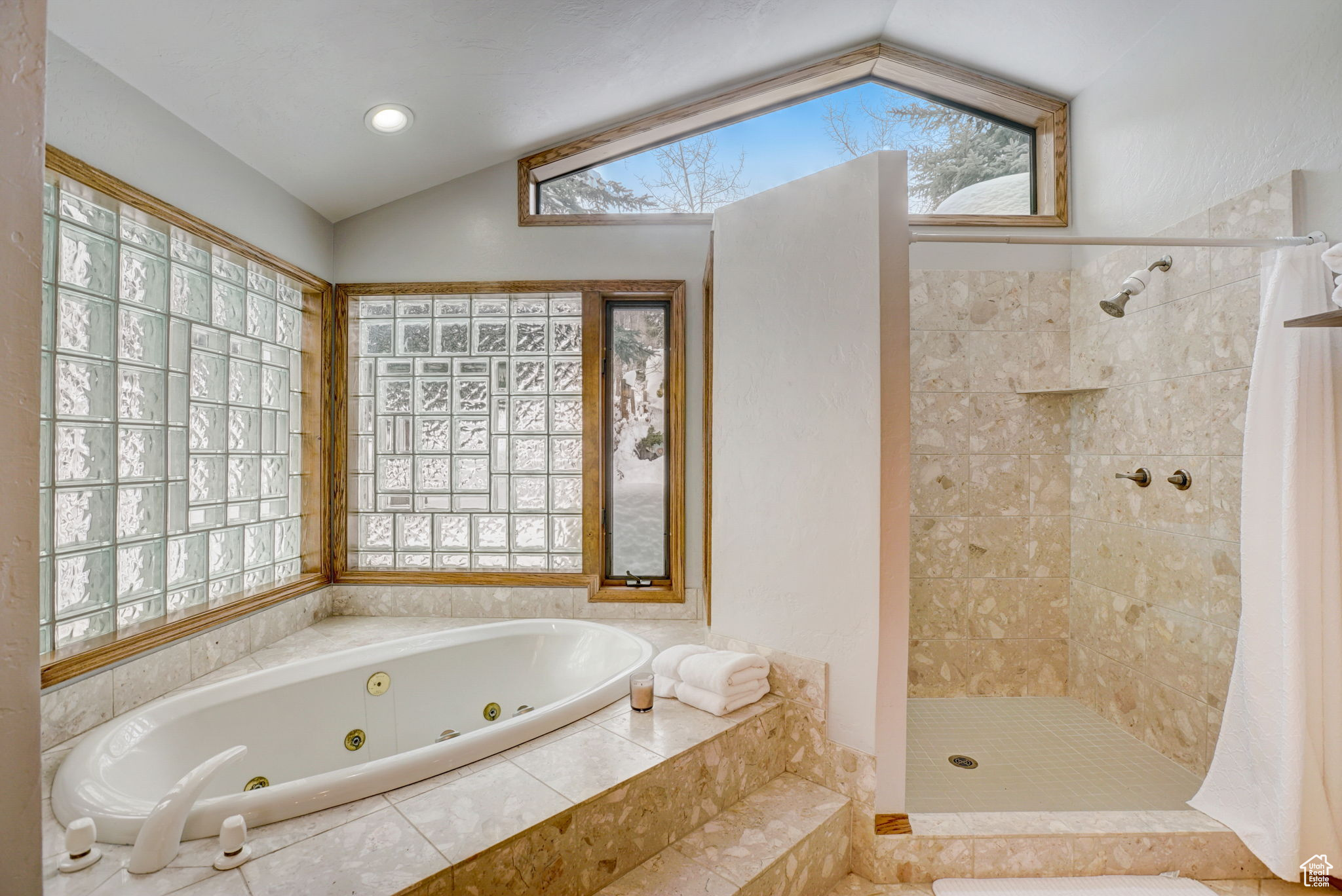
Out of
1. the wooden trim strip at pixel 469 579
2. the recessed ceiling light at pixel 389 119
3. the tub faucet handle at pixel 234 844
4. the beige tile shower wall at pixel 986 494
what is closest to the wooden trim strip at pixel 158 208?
the recessed ceiling light at pixel 389 119

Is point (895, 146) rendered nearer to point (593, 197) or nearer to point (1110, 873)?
point (593, 197)

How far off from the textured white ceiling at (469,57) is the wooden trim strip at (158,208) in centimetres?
29

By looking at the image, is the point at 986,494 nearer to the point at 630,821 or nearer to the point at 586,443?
the point at 586,443

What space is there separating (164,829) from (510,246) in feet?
7.58

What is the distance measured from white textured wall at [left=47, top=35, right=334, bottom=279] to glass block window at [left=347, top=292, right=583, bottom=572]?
1.58 ft

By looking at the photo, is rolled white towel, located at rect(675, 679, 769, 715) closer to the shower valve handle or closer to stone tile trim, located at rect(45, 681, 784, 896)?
stone tile trim, located at rect(45, 681, 784, 896)

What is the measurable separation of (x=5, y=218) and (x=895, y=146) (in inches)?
120

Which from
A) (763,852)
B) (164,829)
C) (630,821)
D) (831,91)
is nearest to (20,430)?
(164,829)

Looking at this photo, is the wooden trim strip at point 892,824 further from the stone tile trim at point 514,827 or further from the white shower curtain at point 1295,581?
the white shower curtain at point 1295,581

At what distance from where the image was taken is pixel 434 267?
2.81m

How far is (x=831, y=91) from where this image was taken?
111 inches

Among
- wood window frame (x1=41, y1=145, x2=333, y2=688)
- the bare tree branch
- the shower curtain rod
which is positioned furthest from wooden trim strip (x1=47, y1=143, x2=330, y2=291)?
the shower curtain rod

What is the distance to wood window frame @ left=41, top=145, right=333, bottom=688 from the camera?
5.52 feet

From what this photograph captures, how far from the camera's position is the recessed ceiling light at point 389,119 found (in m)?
2.17
